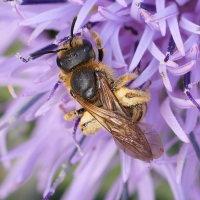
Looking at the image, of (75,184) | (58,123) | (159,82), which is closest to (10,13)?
(58,123)

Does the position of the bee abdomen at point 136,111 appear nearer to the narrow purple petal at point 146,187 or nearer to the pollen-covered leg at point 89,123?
the pollen-covered leg at point 89,123

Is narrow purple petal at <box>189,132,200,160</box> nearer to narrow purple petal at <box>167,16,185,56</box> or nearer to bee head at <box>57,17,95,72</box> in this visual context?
narrow purple petal at <box>167,16,185,56</box>

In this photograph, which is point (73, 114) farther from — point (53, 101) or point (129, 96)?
point (129, 96)

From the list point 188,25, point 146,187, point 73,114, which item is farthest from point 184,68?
point 146,187

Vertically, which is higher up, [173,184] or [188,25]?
[188,25]

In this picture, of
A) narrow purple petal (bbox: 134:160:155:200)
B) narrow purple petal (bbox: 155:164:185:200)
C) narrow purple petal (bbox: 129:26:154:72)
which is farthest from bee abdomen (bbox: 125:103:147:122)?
narrow purple petal (bbox: 134:160:155:200)

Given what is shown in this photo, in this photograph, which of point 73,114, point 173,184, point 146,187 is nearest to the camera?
point 73,114

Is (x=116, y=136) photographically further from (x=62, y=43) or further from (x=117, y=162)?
(x=117, y=162)
